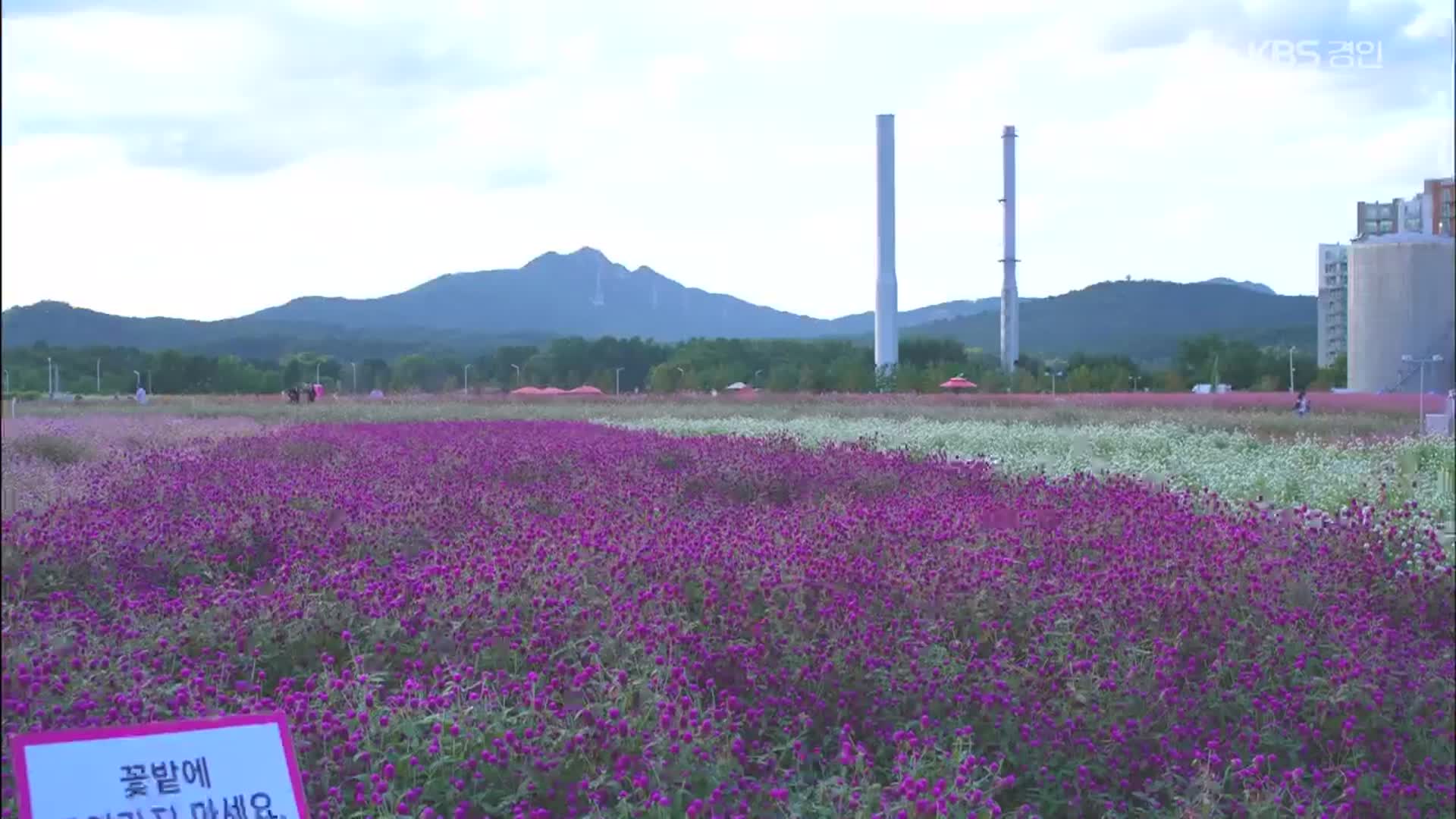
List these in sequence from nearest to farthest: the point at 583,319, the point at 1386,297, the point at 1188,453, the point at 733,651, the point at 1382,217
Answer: the point at 733,651 → the point at 1188,453 → the point at 1386,297 → the point at 1382,217 → the point at 583,319

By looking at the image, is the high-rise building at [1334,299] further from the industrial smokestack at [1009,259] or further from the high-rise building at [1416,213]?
the industrial smokestack at [1009,259]

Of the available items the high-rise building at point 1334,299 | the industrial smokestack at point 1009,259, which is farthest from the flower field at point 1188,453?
the industrial smokestack at point 1009,259

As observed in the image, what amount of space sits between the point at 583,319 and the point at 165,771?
7160 cm

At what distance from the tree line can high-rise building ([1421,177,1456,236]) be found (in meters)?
5.78

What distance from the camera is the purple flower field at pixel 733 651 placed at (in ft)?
10.7

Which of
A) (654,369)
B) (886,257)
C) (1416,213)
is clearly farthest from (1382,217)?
(654,369)

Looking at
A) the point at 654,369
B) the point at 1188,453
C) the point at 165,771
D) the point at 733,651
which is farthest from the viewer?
the point at 654,369

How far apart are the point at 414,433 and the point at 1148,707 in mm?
9514

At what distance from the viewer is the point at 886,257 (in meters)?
46.7

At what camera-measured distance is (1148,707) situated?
169 inches

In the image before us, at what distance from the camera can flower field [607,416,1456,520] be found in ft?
31.8

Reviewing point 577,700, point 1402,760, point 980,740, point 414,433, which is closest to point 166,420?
point 577,700

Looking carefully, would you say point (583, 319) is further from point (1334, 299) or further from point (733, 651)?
point (733, 651)

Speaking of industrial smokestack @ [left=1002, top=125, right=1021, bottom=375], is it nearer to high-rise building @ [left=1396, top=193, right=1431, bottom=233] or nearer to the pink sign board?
high-rise building @ [left=1396, top=193, right=1431, bottom=233]
